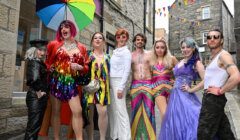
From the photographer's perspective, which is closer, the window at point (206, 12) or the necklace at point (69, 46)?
the necklace at point (69, 46)

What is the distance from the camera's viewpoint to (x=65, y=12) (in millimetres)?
4281

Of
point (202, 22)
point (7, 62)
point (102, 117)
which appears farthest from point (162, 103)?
point (202, 22)

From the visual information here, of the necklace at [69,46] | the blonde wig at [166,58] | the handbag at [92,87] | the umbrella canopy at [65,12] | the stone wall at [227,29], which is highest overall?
the stone wall at [227,29]

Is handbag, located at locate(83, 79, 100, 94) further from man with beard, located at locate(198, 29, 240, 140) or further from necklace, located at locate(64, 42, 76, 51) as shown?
man with beard, located at locate(198, 29, 240, 140)

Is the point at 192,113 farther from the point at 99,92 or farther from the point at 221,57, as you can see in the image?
the point at 99,92

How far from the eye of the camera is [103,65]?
4.26 m

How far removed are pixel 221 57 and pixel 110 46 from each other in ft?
26.2

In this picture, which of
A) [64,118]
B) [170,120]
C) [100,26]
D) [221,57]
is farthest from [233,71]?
[100,26]

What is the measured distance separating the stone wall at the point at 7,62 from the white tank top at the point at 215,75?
12.1 ft

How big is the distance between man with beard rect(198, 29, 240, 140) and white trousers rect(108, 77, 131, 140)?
57.5 inches

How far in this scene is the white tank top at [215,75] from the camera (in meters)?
2.93

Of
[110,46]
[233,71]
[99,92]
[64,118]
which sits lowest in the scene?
[64,118]

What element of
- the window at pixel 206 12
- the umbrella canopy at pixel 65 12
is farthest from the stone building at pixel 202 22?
the umbrella canopy at pixel 65 12

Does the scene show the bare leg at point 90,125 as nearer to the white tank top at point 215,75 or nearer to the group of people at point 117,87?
the group of people at point 117,87
